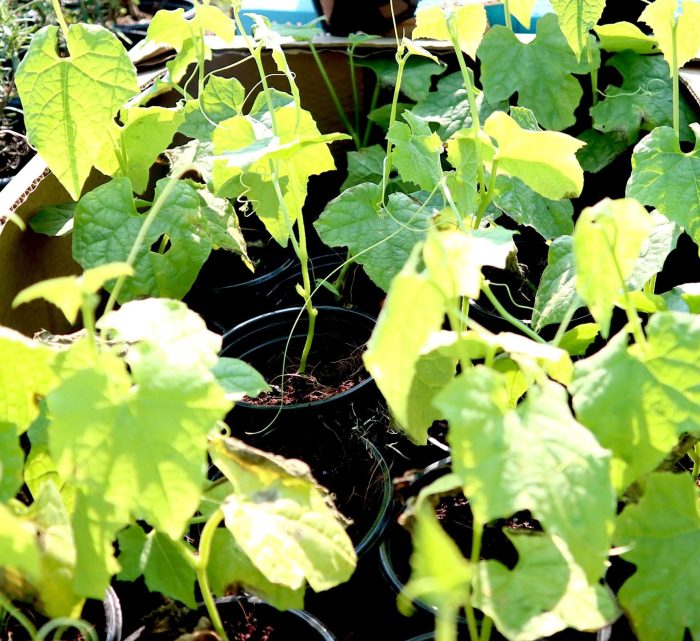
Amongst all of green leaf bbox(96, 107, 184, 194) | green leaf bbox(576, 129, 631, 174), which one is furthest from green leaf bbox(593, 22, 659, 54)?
green leaf bbox(96, 107, 184, 194)

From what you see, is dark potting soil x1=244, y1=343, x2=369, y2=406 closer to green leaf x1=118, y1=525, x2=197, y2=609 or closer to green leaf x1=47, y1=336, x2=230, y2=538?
green leaf x1=118, y1=525, x2=197, y2=609

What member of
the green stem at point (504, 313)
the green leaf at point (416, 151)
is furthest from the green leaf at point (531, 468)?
the green leaf at point (416, 151)

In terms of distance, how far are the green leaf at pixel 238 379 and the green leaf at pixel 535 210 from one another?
0.54 m

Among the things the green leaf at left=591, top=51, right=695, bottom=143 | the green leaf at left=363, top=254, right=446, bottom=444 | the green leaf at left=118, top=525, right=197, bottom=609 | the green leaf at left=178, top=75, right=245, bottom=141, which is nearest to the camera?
the green leaf at left=363, top=254, right=446, bottom=444

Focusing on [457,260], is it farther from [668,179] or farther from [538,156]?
[668,179]

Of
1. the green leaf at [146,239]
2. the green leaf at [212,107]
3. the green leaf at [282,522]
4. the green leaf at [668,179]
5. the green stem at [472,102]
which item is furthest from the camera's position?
the green leaf at [212,107]

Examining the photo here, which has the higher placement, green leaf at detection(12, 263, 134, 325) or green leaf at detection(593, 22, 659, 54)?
green leaf at detection(12, 263, 134, 325)

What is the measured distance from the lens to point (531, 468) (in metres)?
0.56

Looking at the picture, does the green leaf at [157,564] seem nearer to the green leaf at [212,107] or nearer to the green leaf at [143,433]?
the green leaf at [143,433]

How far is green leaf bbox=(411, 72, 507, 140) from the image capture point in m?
1.43

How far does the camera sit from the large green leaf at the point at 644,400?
2.10ft

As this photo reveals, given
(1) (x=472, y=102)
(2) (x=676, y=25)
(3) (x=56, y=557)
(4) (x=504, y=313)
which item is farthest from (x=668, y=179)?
(3) (x=56, y=557)

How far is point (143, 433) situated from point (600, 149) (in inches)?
41.7

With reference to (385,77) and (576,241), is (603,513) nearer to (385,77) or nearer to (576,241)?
(576,241)
